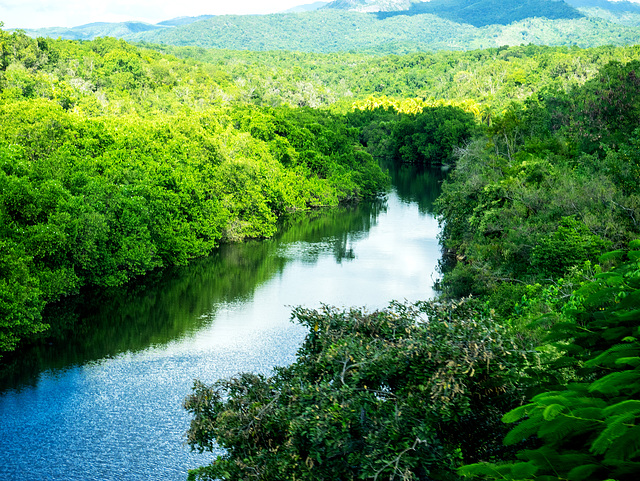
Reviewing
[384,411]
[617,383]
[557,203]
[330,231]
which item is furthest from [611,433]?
[330,231]

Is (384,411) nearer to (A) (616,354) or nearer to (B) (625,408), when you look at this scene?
(A) (616,354)

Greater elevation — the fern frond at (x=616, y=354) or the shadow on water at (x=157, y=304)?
the fern frond at (x=616, y=354)

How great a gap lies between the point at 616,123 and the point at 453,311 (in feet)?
87.4

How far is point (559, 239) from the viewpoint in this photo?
2427cm

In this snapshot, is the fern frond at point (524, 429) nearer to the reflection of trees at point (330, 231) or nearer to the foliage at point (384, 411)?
the foliage at point (384, 411)

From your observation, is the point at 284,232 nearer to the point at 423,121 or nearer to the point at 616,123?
the point at 616,123

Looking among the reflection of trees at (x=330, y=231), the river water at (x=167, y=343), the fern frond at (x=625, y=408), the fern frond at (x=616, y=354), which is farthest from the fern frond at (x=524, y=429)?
the reflection of trees at (x=330, y=231)

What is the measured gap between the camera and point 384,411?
1052cm

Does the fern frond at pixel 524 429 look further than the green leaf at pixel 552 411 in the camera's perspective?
Yes

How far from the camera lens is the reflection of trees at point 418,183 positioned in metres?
68.8

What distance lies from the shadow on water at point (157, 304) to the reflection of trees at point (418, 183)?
18.2m

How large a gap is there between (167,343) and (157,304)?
591 cm

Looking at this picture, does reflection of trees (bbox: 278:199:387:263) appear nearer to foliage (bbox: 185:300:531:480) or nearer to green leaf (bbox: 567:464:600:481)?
foliage (bbox: 185:300:531:480)

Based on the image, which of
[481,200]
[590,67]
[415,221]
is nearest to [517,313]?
[481,200]
